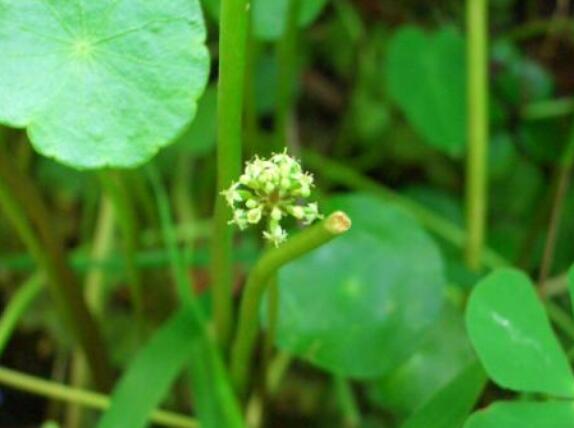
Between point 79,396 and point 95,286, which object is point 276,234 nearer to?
point 79,396

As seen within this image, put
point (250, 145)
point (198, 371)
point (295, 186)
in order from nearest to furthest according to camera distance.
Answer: point (295, 186)
point (198, 371)
point (250, 145)

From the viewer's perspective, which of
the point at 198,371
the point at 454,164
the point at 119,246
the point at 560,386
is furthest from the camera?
the point at 454,164

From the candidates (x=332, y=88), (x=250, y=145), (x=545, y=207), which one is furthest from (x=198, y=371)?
(x=332, y=88)

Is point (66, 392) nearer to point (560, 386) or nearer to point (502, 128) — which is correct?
point (560, 386)

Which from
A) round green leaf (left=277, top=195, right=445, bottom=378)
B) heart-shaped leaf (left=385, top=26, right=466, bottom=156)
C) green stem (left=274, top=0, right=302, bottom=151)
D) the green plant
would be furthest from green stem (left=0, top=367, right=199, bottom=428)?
heart-shaped leaf (left=385, top=26, right=466, bottom=156)

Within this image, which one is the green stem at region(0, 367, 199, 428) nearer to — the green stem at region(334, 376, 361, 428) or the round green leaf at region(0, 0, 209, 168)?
the green stem at region(334, 376, 361, 428)

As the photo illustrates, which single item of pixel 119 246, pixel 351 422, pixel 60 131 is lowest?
pixel 351 422

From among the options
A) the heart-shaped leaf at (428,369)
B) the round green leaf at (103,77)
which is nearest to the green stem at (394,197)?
the heart-shaped leaf at (428,369)

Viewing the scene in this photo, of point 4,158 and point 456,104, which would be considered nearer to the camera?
point 4,158
